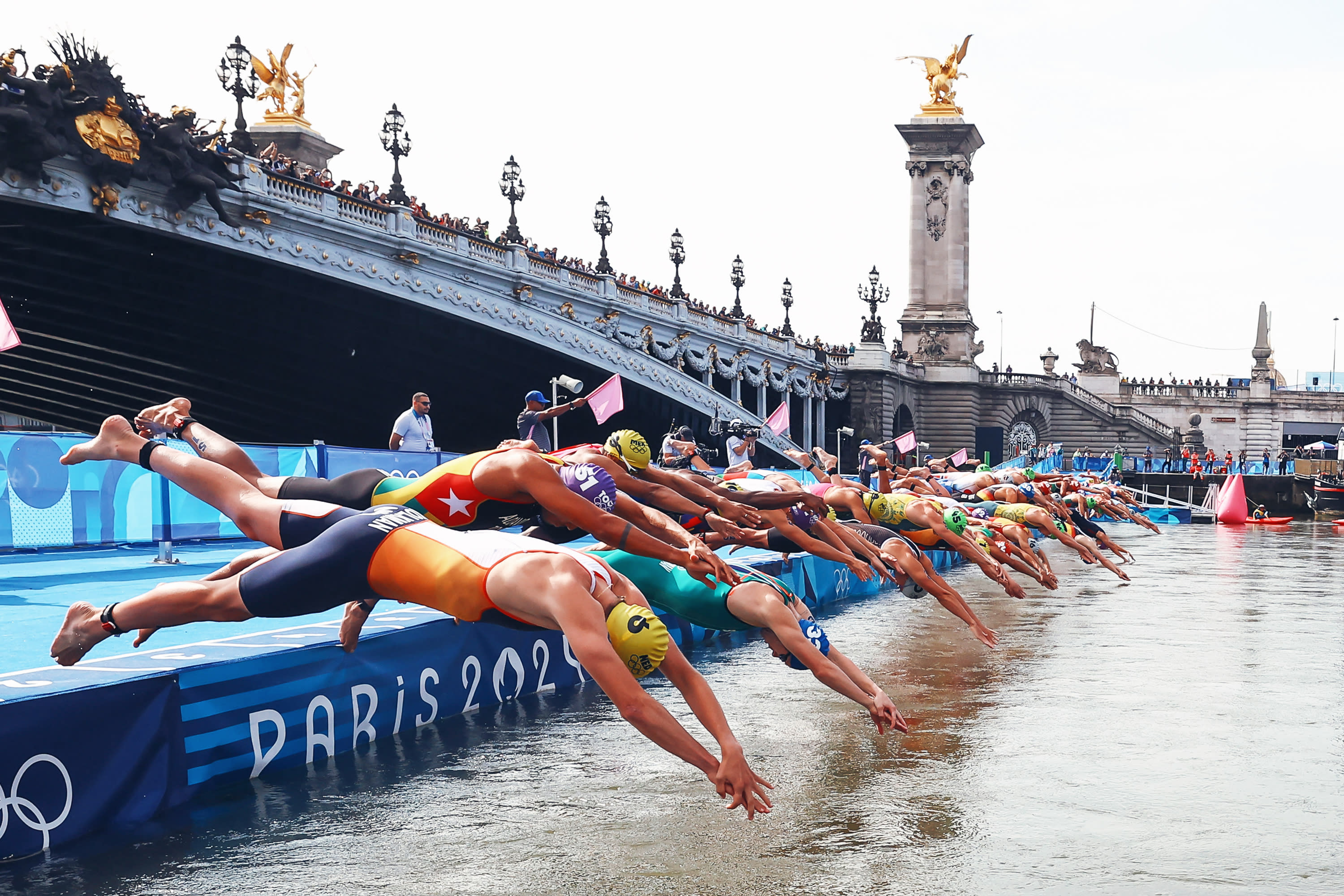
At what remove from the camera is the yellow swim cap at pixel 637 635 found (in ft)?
19.6

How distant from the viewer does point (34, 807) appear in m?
6.29

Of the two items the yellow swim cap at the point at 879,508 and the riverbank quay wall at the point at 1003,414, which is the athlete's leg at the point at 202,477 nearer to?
the yellow swim cap at the point at 879,508

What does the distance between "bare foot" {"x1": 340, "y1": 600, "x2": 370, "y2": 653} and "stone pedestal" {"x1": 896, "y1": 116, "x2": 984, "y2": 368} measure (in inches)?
3216

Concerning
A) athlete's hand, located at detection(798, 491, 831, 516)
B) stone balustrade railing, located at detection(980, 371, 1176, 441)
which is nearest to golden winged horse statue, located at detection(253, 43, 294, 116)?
stone balustrade railing, located at detection(980, 371, 1176, 441)

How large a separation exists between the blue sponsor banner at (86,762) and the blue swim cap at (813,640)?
12.5ft

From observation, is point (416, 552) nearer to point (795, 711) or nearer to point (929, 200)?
point (795, 711)

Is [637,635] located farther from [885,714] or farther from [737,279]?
[737,279]

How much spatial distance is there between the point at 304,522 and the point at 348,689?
2.32 metres

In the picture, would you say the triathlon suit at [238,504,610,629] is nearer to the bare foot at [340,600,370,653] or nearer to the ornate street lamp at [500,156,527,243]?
the bare foot at [340,600,370,653]

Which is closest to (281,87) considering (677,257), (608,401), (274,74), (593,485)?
(274,74)

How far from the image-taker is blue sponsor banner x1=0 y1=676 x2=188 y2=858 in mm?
6191

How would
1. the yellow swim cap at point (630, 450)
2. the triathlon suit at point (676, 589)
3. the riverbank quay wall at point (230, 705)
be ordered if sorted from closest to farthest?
1. the riverbank quay wall at point (230, 705)
2. the triathlon suit at point (676, 589)
3. the yellow swim cap at point (630, 450)

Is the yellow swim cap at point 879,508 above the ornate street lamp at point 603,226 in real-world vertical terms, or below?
below

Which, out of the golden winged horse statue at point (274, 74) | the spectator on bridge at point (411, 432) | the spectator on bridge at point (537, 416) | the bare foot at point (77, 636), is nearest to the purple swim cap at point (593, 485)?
the bare foot at point (77, 636)
